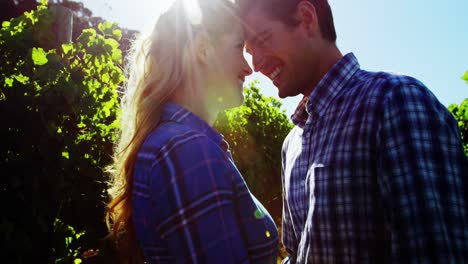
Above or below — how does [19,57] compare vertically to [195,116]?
above

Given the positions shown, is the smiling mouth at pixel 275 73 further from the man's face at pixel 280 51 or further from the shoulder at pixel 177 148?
the shoulder at pixel 177 148

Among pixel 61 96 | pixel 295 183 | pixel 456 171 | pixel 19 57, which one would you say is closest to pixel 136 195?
pixel 295 183

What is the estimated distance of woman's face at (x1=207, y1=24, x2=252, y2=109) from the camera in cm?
191

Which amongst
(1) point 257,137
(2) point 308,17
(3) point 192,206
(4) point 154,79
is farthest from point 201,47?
(1) point 257,137

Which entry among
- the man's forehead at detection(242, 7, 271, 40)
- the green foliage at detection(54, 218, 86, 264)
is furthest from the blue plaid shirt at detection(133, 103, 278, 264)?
the green foliage at detection(54, 218, 86, 264)

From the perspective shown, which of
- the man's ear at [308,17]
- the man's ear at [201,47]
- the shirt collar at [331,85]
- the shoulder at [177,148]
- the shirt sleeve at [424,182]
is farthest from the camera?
the man's ear at [308,17]

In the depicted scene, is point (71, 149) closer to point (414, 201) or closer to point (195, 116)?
point (195, 116)

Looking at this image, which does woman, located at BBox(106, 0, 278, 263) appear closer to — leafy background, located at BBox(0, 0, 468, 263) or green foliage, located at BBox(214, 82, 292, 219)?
leafy background, located at BBox(0, 0, 468, 263)

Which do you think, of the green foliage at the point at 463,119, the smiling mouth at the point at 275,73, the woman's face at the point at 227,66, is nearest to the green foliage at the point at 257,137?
the green foliage at the point at 463,119

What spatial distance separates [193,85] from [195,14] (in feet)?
1.24

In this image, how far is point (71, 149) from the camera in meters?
3.25

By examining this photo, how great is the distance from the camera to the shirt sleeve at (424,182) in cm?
130

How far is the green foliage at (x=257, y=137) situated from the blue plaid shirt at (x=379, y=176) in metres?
5.10

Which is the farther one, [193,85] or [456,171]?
[193,85]
